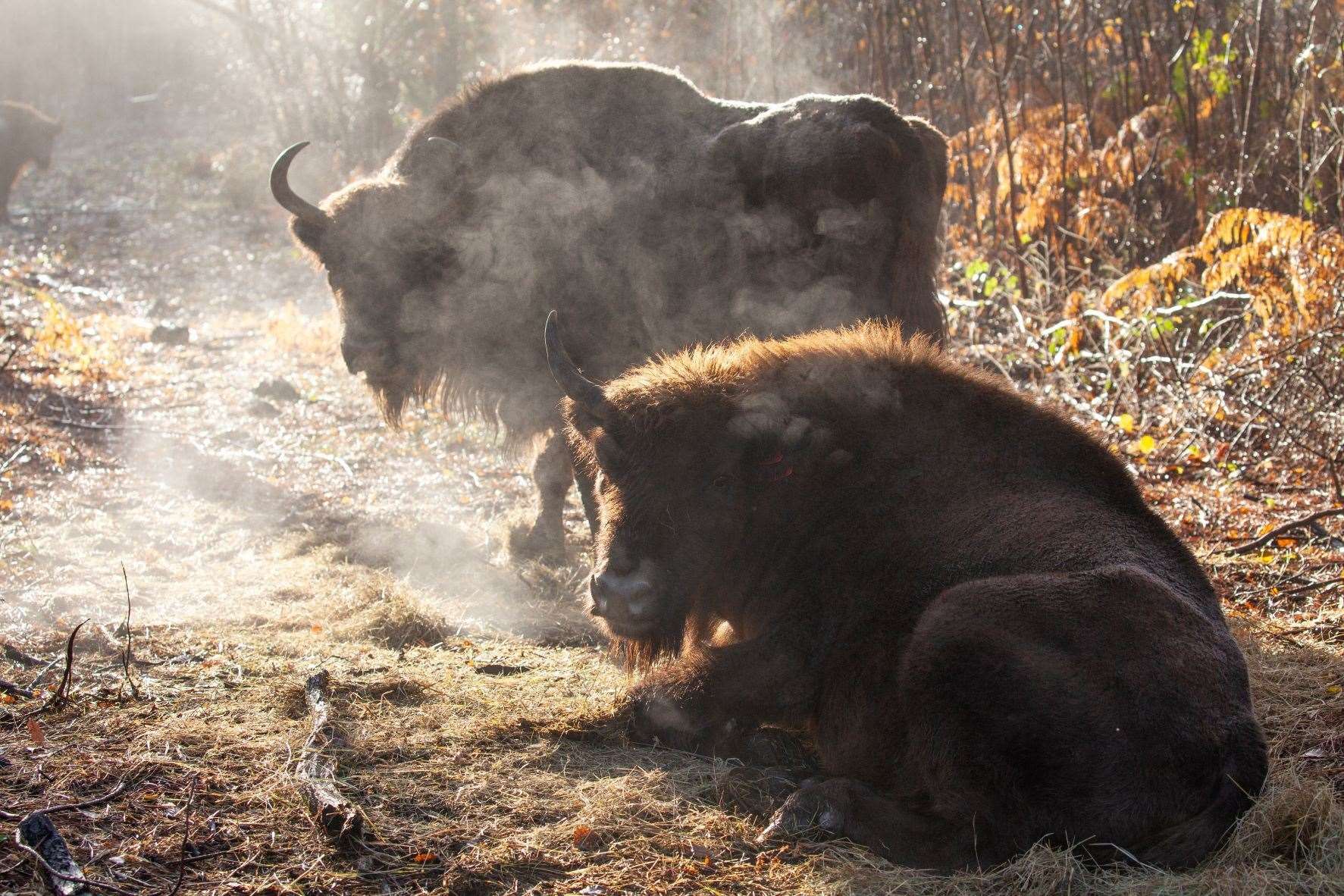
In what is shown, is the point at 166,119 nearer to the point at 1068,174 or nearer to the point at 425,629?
the point at 1068,174

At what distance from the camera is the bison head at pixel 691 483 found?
3727 millimetres

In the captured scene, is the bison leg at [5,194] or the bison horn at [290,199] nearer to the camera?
the bison horn at [290,199]

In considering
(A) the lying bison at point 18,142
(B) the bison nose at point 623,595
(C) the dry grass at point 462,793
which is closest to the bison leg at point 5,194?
(A) the lying bison at point 18,142

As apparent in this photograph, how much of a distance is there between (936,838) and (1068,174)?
6.71 metres

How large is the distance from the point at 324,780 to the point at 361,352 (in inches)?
147

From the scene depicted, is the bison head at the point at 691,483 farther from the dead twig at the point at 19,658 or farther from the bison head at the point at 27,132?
the bison head at the point at 27,132

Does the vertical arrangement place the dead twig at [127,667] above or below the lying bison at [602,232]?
below

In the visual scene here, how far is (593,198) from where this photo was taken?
19.2ft

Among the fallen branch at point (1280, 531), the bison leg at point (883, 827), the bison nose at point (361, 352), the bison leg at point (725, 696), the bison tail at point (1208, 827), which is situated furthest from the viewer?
the bison nose at point (361, 352)

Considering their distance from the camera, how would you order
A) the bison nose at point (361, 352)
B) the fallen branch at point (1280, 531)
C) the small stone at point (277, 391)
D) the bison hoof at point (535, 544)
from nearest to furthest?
the fallen branch at point (1280, 531)
the bison hoof at point (535, 544)
the bison nose at point (361, 352)
the small stone at point (277, 391)

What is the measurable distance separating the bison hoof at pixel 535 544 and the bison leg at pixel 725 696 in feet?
8.04

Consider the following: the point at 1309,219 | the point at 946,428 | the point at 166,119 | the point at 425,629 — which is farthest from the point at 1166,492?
the point at 166,119

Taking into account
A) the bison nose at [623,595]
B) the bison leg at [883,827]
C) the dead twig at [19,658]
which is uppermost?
the bison nose at [623,595]

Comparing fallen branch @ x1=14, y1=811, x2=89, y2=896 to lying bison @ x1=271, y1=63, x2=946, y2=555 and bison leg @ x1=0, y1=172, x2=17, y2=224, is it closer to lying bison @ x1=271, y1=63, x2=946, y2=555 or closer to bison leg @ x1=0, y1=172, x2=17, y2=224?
lying bison @ x1=271, y1=63, x2=946, y2=555
